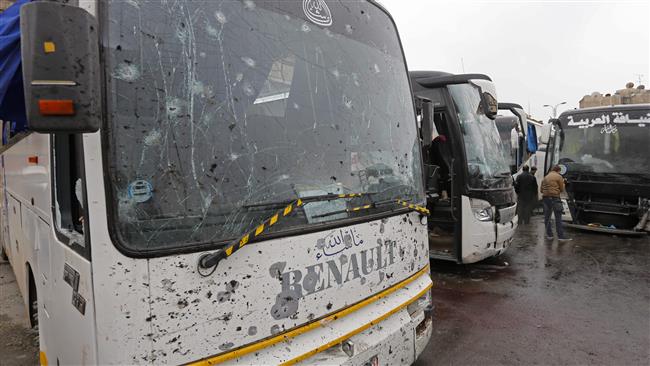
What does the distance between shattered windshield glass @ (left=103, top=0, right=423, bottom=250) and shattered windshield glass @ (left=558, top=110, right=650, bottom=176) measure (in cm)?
886

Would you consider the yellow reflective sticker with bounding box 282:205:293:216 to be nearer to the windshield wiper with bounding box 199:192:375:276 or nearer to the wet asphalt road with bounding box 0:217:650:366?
the windshield wiper with bounding box 199:192:375:276

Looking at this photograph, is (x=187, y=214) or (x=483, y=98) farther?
(x=483, y=98)

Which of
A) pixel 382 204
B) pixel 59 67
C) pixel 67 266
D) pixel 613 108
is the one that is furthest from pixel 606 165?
pixel 59 67

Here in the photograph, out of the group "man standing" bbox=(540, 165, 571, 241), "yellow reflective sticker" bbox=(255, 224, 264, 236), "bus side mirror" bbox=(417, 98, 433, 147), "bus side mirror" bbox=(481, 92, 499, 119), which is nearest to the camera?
"yellow reflective sticker" bbox=(255, 224, 264, 236)

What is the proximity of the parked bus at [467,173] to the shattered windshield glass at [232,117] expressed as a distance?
12.0 feet

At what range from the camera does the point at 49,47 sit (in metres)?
1.44

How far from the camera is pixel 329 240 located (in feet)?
7.58

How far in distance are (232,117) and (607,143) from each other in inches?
404

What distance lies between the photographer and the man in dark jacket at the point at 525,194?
11.6 meters

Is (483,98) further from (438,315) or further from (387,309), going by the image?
(387,309)

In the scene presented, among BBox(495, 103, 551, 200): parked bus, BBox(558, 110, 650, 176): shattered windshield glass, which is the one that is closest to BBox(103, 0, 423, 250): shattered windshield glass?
BBox(495, 103, 551, 200): parked bus

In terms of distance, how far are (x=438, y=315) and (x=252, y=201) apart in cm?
370

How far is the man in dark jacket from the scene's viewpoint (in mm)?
11609

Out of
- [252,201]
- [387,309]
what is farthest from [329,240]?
[387,309]
